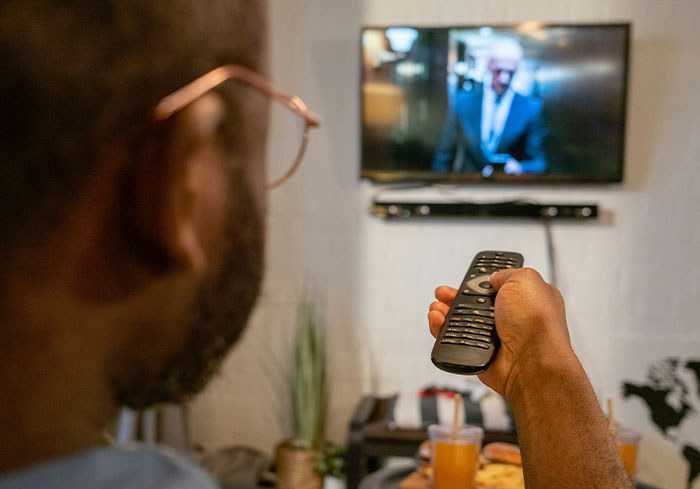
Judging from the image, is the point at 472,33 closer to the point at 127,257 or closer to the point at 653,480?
the point at 653,480

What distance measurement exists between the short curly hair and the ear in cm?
1

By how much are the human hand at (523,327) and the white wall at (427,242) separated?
1837 mm

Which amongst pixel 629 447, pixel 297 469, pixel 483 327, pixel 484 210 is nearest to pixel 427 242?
pixel 484 210

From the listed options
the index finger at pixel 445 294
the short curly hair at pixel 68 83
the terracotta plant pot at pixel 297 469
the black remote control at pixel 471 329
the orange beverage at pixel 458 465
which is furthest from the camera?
the terracotta plant pot at pixel 297 469

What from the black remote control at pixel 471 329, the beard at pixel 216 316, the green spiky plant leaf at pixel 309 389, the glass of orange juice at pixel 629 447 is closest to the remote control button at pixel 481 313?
the black remote control at pixel 471 329

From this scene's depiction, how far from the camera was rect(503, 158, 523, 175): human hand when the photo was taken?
8.19ft

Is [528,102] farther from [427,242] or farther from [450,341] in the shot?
[450,341]

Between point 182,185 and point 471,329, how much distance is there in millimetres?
477

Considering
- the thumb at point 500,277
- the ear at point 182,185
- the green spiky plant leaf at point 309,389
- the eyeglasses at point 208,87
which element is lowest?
the green spiky plant leaf at point 309,389

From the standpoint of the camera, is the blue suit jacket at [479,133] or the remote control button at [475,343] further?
the blue suit jacket at [479,133]

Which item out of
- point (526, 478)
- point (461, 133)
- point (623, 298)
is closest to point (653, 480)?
point (623, 298)

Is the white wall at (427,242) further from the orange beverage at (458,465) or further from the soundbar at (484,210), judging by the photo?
the orange beverage at (458,465)

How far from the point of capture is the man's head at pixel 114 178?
27cm

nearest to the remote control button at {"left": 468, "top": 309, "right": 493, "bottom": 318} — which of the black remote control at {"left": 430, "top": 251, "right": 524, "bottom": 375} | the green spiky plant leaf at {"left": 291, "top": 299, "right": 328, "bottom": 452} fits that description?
the black remote control at {"left": 430, "top": 251, "right": 524, "bottom": 375}
